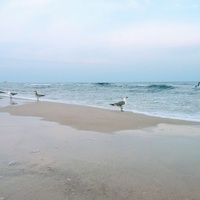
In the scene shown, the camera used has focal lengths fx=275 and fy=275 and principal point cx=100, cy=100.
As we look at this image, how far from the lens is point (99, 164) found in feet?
12.8

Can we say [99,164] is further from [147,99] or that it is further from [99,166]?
[147,99]

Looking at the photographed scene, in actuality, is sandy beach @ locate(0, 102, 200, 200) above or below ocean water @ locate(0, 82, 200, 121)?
above

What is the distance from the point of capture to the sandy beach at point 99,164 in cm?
294

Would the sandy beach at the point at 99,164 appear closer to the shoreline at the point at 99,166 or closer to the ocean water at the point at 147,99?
the shoreline at the point at 99,166

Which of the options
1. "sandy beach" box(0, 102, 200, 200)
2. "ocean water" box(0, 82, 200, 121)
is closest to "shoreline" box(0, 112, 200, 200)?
"sandy beach" box(0, 102, 200, 200)

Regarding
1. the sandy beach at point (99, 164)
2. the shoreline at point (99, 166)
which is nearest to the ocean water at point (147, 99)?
the sandy beach at point (99, 164)

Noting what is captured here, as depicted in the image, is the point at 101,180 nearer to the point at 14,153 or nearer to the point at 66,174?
the point at 66,174

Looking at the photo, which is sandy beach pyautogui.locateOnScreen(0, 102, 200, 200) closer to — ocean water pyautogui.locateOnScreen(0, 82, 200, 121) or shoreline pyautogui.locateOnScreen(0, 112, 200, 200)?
shoreline pyautogui.locateOnScreen(0, 112, 200, 200)

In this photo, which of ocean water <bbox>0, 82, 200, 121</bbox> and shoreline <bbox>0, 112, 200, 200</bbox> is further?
ocean water <bbox>0, 82, 200, 121</bbox>

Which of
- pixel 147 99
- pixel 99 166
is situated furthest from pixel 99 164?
pixel 147 99

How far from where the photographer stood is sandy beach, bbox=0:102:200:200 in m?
2.94

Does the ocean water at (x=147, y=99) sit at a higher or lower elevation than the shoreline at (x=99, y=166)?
lower

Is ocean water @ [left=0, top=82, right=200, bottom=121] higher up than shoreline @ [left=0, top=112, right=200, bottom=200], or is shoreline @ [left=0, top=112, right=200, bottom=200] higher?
shoreline @ [left=0, top=112, right=200, bottom=200]

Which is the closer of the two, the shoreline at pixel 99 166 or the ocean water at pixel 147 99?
the shoreline at pixel 99 166
